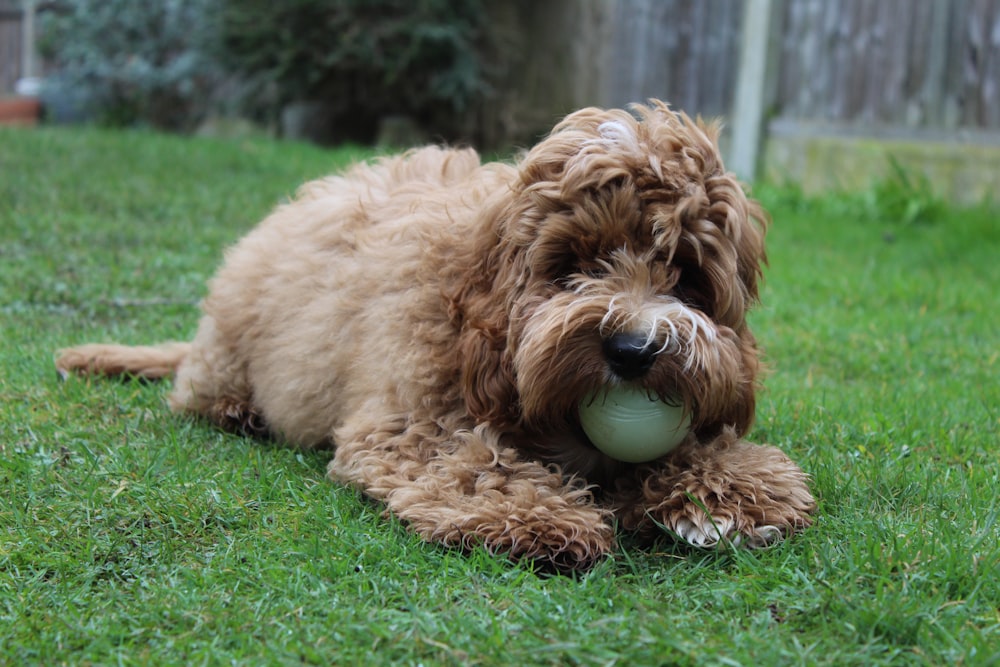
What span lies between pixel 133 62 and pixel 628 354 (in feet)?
41.9

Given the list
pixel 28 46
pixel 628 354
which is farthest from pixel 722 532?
pixel 28 46

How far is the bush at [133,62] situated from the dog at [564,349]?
35.7 feet

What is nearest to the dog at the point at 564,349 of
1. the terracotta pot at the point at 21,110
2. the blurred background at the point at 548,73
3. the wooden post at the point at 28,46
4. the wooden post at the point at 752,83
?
the blurred background at the point at 548,73

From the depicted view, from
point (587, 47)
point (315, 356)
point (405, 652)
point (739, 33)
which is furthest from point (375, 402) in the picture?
point (587, 47)

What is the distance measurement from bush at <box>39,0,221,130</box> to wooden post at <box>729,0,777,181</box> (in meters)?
6.39

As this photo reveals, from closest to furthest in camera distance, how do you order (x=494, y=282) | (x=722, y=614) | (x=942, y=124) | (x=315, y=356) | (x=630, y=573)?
(x=722, y=614)
(x=630, y=573)
(x=494, y=282)
(x=315, y=356)
(x=942, y=124)

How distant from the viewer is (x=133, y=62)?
14062 mm

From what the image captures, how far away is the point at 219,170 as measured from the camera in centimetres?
972

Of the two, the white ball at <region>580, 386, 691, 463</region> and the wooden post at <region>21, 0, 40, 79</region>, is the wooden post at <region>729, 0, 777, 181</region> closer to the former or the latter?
the white ball at <region>580, 386, 691, 463</region>

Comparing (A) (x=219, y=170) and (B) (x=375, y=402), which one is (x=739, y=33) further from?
(B) (x=375, y=402)

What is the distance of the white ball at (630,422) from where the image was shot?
9.75ft

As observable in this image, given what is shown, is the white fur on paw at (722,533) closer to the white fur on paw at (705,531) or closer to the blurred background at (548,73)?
the white fur on paw at (705,531)

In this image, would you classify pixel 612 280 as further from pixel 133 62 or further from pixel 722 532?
pixel 133 62

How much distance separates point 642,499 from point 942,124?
305 inches
